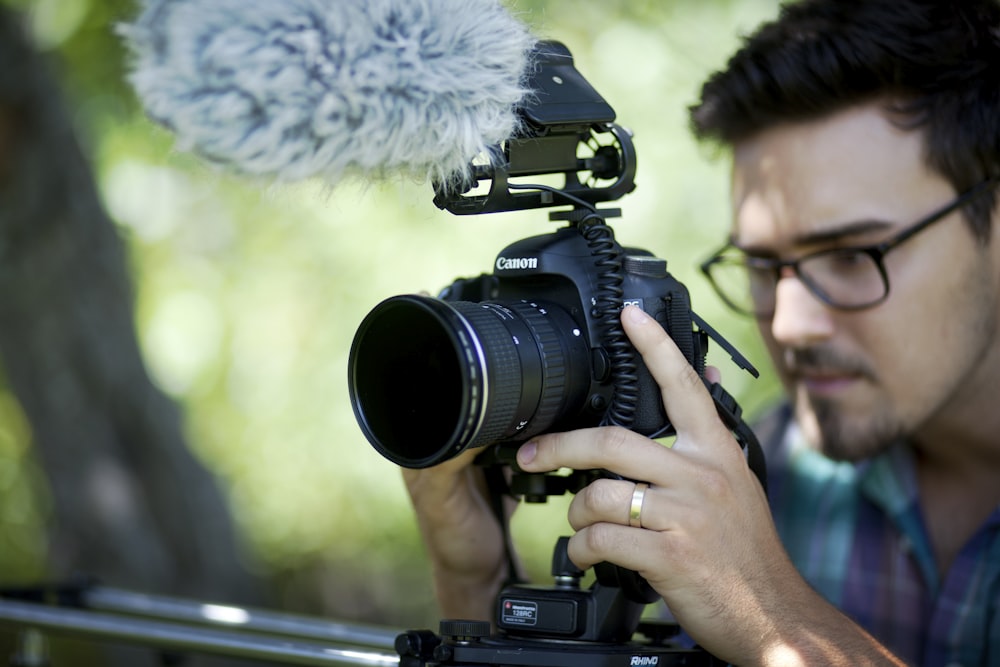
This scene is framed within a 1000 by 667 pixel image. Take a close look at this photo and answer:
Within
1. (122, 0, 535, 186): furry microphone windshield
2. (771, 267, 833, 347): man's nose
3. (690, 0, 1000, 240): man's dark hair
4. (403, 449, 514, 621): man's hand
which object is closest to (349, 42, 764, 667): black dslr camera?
(122, 0, 535, 186): furry microphone windshield

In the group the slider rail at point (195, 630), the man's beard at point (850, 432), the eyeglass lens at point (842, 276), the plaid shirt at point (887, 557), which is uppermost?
the eyeglass lens at point (842, 276)

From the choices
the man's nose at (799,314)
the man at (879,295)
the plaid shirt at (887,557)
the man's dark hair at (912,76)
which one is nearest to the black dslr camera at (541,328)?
the man at (879,295)

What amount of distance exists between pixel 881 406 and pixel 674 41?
1.80 meters

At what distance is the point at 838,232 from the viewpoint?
1.62 m

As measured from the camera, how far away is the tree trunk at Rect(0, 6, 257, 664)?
289 centimetres

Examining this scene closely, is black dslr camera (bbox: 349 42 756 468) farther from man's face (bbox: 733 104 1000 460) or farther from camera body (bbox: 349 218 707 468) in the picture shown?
man's face (bbox: 733 104 1000 460)

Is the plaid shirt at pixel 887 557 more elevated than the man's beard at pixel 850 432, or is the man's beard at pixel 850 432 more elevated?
the man's beard at pixel 850 432

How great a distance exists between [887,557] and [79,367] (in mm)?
2169

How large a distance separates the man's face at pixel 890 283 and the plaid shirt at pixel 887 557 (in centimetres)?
19

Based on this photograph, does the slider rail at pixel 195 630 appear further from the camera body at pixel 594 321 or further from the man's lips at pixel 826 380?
the man's lips at pixel 826 380

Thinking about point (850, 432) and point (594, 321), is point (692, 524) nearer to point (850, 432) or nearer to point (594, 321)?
point (594, 321)

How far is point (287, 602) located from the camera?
13.0 feet

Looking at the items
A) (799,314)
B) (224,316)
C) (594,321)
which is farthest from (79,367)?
(594,321)

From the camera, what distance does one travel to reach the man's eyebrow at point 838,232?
1.61 m
